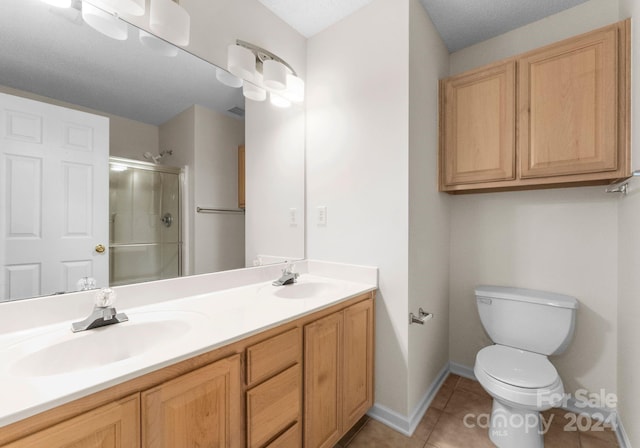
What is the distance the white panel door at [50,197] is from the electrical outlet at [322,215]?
3.73 ft

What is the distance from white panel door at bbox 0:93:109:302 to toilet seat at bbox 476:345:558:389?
187 cm

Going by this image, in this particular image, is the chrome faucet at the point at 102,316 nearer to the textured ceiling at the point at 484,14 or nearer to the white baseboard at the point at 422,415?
the white baseboard at the point at 422,415

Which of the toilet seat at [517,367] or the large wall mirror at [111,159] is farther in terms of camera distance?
the toilet seat at [517,367]

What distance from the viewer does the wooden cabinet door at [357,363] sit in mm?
1367

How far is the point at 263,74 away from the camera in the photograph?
159 centimetres

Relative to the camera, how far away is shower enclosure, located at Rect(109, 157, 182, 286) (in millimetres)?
1120

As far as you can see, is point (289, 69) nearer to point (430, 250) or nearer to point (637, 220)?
point (430, 250)

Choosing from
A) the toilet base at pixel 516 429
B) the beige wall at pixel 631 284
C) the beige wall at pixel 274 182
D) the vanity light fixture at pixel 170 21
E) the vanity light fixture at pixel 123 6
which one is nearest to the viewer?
the vanity light fixture at pixel 123 6

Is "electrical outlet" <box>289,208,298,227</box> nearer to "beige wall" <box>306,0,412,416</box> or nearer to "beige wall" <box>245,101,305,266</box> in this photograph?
"beige wall" <box>245,101,305,266</box>

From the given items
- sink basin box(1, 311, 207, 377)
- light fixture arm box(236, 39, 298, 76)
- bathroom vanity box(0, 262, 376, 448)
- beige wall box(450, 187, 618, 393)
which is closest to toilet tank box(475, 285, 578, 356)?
beige wall box(450, 187, 618, 393)

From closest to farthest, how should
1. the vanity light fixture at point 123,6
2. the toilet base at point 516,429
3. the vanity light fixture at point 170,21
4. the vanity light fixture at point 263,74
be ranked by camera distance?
the vanity light fixture at point 123,6 < the vanity light fixture at point 170,21 < the toilet base at point 516,429 < the vanity light fixture at point 263,74

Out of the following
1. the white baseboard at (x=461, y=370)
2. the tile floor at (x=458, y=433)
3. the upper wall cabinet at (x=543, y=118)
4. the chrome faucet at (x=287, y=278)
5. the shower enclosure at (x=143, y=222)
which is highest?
the upper wall cabinet at (x=543, y=118)

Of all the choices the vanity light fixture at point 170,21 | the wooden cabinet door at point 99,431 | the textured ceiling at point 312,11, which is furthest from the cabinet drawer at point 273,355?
the textured ceiling at point 312,11

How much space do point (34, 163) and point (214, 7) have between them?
3.58ft
